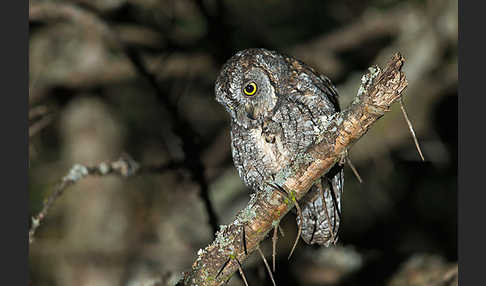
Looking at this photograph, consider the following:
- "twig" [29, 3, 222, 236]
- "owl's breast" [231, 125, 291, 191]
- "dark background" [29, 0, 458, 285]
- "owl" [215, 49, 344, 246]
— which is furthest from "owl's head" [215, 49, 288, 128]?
"dark background" [29, 0, 458, 285]

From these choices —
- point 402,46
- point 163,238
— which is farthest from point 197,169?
point 402,46

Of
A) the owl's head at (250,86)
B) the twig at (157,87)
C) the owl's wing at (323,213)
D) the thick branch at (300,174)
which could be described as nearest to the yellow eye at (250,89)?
the owl's head at (250,86)

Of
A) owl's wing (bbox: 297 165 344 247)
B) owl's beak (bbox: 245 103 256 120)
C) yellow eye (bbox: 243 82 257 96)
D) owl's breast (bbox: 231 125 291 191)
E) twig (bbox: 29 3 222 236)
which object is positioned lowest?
owl's wing (bbox: 297 165 344 247)

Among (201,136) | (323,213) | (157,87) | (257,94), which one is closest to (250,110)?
(257,94)

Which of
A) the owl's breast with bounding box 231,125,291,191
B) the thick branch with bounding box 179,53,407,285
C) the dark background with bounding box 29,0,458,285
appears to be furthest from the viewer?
the dark background with bounding box 29,0,458,285

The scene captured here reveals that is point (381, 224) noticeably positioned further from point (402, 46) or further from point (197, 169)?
point (197, 169)

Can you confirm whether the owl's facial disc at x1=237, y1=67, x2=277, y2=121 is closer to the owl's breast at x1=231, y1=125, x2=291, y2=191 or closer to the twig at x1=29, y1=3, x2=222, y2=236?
the owl's breast at x1=231, y1=125, x2=291, y2=191

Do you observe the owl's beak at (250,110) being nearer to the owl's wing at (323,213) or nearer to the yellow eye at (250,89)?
the yellow eye at (250,89)
